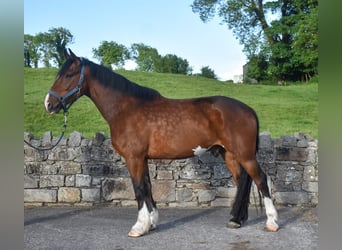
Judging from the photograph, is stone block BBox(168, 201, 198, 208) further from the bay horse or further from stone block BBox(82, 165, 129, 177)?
the bay horse

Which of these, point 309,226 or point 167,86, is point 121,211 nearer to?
point 309,226

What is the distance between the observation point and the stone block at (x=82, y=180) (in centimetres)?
536

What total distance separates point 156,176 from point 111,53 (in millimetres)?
2544

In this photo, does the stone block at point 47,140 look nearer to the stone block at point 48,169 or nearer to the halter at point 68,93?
the stone block at point 48,169

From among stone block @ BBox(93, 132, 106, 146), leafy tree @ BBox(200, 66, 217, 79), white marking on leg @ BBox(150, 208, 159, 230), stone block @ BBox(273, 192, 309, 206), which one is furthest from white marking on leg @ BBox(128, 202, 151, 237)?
leafy tree @ BBox(200, 66, 217, 79)

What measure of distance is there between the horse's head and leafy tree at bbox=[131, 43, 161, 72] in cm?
259

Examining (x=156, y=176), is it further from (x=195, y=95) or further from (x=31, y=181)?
(x=195, y=95)

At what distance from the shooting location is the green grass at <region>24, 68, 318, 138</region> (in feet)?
20.9

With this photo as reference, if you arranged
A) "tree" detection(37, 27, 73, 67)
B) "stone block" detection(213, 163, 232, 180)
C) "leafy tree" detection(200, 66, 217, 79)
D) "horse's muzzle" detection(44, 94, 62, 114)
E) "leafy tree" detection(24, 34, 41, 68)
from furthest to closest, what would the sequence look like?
"leafy tree" detection(200, 66, 217, 79) → "tree" detection(37, 27, 73, 67) → "leafy tree" detection(24, 34, 41, 68) → "stone block" detection(213, 163, 232, 180) → "horse's muzzle" detection(44, 94, 62, 114)

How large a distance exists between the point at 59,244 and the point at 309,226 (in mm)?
Answer: 2799

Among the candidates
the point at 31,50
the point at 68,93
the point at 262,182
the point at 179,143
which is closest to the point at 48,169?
the point at 68,93

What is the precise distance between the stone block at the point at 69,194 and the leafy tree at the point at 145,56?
2.69 metres
